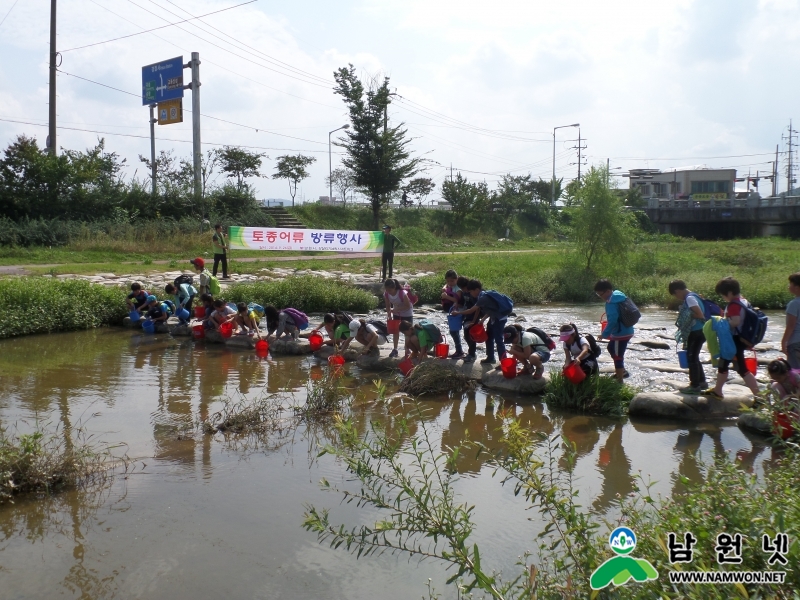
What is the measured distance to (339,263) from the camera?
2412 cm

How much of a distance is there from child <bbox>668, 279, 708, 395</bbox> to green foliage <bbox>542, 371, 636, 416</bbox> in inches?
29.4

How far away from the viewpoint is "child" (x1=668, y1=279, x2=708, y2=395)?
27.2ft

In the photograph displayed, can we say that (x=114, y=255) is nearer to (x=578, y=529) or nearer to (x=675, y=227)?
(x=578, y=529)

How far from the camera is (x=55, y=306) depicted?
14.6m

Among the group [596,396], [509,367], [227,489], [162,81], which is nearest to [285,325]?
[509,367]

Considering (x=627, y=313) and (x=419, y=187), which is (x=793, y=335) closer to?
(x=627, y=313)

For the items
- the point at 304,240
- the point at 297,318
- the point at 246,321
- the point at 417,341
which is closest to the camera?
the point at 417,341

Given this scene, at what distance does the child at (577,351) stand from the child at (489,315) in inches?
55.9

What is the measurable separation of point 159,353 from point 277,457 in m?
6.30

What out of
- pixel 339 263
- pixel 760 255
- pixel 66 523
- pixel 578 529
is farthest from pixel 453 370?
pixel 760 255

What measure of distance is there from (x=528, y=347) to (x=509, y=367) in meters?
0.45

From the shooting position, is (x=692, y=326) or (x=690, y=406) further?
(x=692, y=326)

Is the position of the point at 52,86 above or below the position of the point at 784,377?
above
